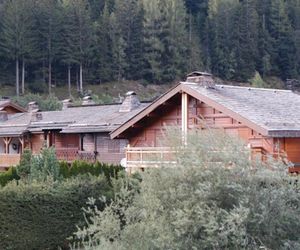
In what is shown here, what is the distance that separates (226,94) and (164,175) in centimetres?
1435

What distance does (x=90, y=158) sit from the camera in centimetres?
3597

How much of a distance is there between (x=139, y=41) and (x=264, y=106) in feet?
212

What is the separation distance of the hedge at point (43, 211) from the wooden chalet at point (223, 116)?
282cm

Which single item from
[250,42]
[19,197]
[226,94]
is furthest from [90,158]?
[250,42]

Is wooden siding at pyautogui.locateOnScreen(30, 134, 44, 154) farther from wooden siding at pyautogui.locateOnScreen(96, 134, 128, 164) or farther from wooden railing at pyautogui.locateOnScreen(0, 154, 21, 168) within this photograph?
wooden siding at pyautogui.locateOnScreen(96, 134, 128, 164)

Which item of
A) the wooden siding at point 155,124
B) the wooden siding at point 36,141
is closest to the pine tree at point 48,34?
the wooden siding at point 36,141

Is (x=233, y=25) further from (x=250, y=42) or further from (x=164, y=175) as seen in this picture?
(x=164, y=175)

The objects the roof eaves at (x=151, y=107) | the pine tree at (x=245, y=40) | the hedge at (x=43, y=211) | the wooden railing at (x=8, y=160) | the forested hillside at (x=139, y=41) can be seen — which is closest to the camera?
the hedge at (x=43, y=211)

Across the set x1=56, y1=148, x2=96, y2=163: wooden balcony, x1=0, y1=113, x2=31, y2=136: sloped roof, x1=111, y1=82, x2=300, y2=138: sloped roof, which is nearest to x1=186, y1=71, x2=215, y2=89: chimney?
x1=111, y1=82, x2=300, y2=138: sloped roof

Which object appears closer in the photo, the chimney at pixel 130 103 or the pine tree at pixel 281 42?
the chimney at pixel 130 103

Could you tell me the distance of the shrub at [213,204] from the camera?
10.6 m

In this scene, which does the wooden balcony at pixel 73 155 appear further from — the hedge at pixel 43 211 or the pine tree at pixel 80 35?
the pine tree at pixel 80 35

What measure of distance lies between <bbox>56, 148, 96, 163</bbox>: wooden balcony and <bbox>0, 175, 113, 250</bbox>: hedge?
16491 mm

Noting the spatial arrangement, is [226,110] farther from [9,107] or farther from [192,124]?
[9,107]
